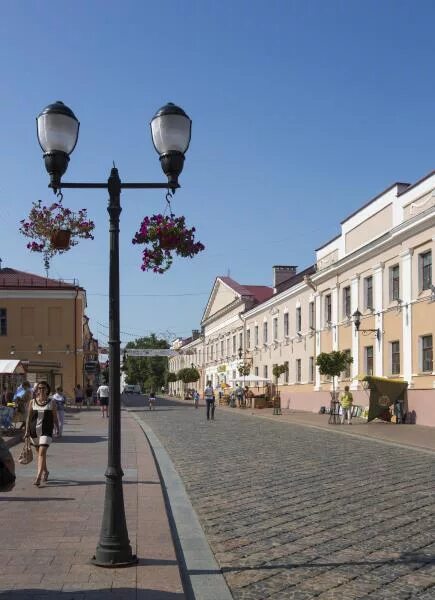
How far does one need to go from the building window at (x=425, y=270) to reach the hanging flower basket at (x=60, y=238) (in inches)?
859

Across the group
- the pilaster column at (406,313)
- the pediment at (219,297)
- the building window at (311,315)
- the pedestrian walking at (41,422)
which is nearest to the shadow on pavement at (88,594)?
the pedestrian walking at (41,422)

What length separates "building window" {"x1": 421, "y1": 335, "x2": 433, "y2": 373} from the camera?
Result: 28.1m

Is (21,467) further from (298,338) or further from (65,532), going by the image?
(298,338)

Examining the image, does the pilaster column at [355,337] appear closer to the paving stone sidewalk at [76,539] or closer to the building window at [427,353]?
the building window at [427,353]

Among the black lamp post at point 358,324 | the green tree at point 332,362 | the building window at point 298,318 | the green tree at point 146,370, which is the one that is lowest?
the green tree at point 146,370

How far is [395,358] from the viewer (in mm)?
31344

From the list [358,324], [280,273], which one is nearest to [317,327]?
[358,324]

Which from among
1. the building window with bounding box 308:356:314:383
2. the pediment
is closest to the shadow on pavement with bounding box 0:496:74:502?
the building window with bounding box 308:356:314:383

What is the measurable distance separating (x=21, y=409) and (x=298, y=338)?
88.6ft

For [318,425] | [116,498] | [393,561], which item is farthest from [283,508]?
[318,425]

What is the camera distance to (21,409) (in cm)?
2167

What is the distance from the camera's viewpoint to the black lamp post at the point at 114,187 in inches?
251

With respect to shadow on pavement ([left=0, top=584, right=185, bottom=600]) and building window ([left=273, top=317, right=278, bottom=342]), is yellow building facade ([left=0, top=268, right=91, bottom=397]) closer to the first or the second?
building window ([left=273, top=317, right=278, bottom=342])

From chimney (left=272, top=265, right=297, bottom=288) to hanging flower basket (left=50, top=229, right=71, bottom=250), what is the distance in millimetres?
52704
